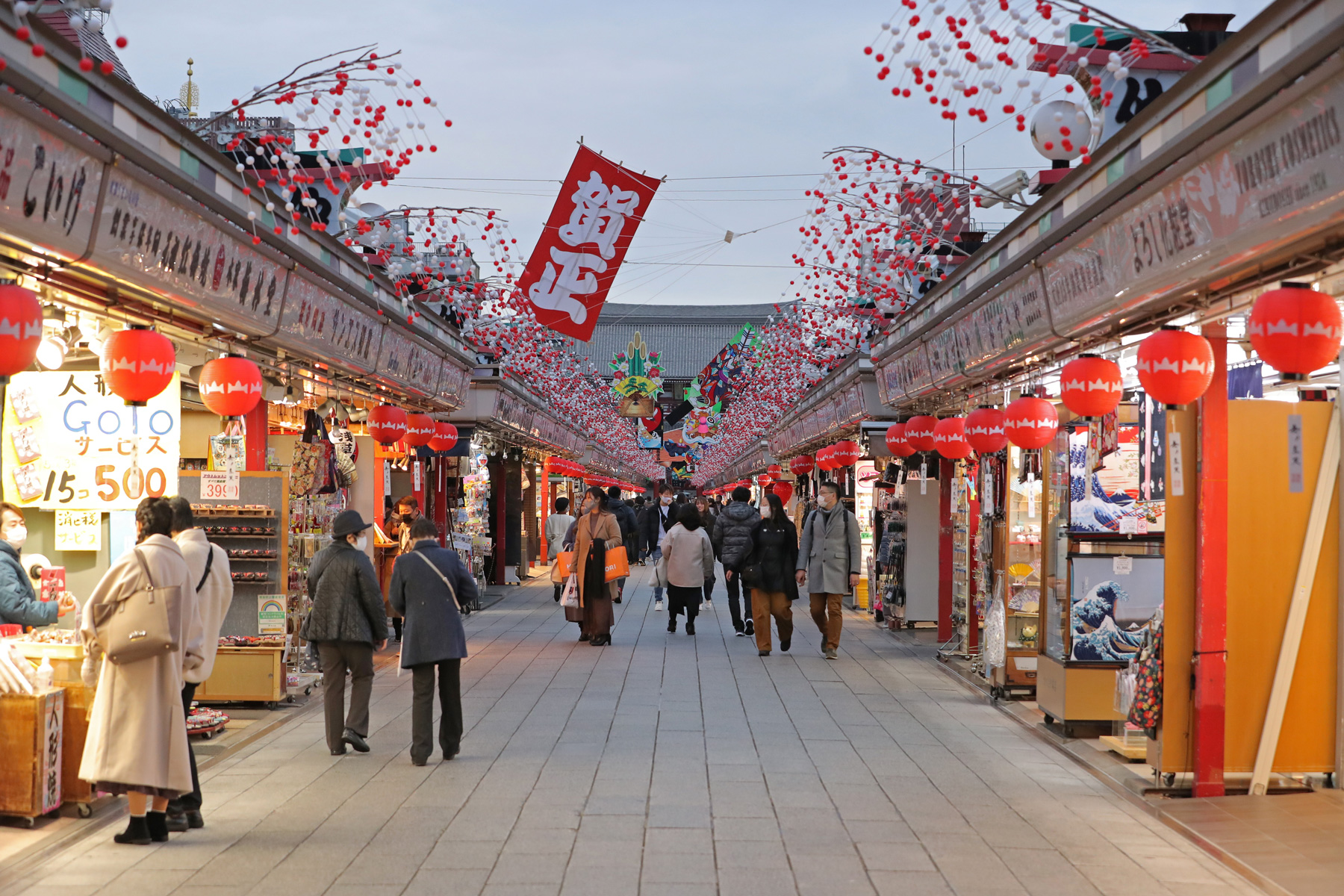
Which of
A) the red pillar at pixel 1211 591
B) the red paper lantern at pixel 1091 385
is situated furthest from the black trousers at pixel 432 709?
the red pillar at pixel 1211 591

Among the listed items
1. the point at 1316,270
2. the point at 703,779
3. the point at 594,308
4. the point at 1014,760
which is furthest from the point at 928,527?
the point at 1316,270

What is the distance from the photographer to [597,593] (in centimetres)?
1373

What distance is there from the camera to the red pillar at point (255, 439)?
10.1 meters

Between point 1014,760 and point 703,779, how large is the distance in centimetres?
211

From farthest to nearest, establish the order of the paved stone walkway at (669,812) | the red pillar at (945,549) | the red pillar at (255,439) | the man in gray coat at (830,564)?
the red pillar at (945,549)
the man in gray coat at (830,564)
the red pillar at (255,439)
the paved stone walkway at (669,812)

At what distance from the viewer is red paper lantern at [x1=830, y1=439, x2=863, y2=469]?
62.1 feet

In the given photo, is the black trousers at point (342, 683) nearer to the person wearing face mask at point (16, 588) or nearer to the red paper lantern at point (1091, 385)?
the person wearing face mask at point (16, 588)

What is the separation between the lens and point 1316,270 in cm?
519

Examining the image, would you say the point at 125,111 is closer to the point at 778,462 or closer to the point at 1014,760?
the point at 1014,760

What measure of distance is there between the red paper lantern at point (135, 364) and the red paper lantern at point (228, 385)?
1311 millimetres

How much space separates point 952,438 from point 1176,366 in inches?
215

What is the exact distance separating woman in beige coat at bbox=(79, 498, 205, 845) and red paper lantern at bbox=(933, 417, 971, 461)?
7.29 m

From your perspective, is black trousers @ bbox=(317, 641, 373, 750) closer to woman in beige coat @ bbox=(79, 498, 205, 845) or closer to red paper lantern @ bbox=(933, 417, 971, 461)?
woman in beige coat @ bbox=(79, 498, 205, 845)

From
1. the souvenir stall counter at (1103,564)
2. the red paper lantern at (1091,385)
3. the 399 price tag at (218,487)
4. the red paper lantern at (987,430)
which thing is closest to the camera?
the red paper lantern at (1091,385)
